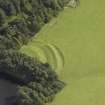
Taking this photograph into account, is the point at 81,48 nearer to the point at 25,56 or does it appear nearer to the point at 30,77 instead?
the point at 25,56

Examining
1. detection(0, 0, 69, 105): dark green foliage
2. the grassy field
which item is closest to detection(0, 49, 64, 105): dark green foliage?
detection(0, 0, 69, 105): dark green foliage

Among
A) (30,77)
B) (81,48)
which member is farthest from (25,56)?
(81,48)

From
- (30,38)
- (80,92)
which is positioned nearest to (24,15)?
(30,38)

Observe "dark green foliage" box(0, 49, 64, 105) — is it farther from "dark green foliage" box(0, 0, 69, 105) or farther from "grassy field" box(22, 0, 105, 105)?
"grassy field" box(22, 0, 105, 105)

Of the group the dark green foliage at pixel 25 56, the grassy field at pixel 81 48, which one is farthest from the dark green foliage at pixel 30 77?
the grassy field at pixel 81 48

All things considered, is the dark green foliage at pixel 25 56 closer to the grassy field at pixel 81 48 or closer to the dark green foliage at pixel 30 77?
the dark green foliage at pixel 30 77
